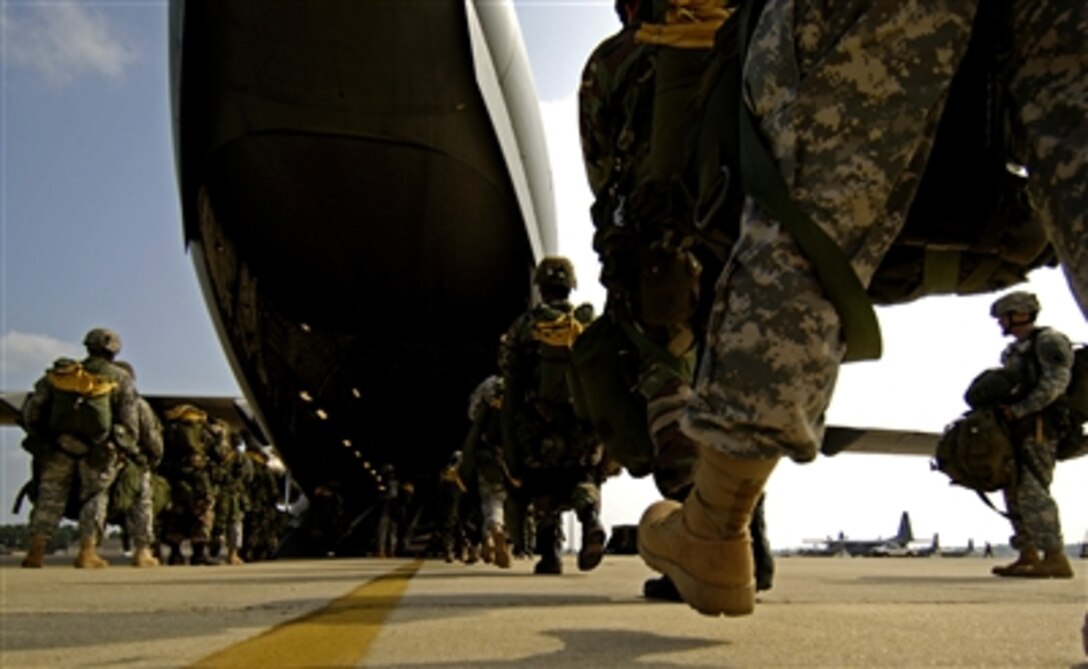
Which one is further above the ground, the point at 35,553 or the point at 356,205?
the point at 356,205

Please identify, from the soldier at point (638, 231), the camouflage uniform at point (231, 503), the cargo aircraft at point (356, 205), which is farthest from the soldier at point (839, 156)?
the camouflage uniform at point (231, 503)

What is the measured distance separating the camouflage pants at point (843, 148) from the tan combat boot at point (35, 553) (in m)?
6.70

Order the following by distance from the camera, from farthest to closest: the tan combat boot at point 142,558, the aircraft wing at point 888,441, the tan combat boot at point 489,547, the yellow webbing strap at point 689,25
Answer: the aircraft wing at point 888,441 < the tan combat boot at point 142,558 < the tan combat boot at point 489,547 < the yellow webbing strap at point 689,25

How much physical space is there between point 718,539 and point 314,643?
28.2 inches

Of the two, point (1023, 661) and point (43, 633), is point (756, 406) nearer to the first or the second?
point (1023, 661)

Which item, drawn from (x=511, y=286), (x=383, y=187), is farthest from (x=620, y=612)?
(x=511, y=286)

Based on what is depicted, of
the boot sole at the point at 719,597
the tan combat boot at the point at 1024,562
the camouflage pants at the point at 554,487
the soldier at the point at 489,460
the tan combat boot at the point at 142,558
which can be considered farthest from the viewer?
the tan combat boot at the point at 142,558

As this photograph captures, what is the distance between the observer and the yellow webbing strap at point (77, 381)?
259 inches

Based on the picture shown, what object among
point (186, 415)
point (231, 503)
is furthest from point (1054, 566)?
point (231, 503)

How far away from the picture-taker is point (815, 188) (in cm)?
131

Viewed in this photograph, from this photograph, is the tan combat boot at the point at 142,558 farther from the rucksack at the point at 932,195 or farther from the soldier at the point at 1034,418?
the rucksack at the point at 932,195

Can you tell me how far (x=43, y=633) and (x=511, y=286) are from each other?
10805 millimetres

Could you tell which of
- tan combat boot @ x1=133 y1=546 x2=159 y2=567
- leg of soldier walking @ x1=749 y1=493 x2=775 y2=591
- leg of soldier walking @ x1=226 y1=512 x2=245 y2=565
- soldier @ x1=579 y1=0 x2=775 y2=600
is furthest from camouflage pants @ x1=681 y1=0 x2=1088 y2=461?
leg of soldier walking @ x1=226 y1=512 x2=245 y2=565

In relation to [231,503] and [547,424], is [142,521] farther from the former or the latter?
[547,424]
